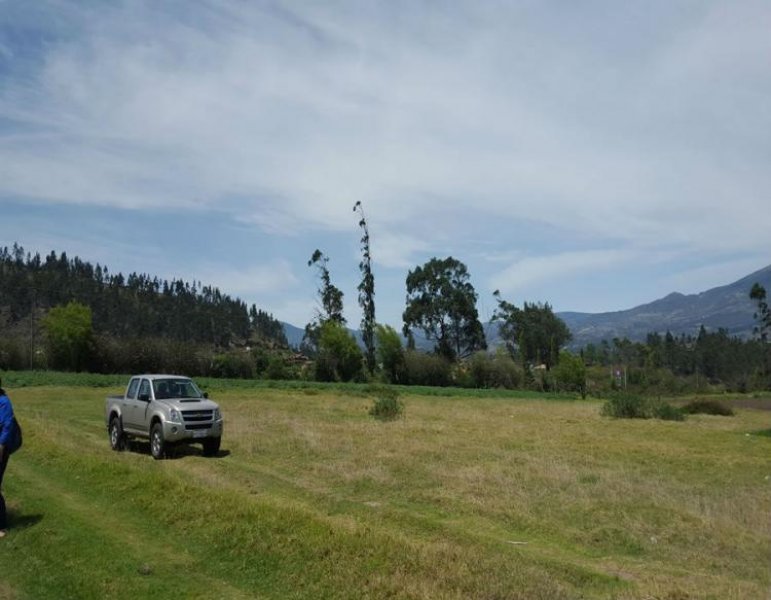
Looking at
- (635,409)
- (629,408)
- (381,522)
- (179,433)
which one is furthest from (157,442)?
(635,409)

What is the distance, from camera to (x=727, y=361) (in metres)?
154

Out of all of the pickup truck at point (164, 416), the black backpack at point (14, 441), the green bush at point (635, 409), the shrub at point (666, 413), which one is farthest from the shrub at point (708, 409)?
the black backpack at point (14, 441)

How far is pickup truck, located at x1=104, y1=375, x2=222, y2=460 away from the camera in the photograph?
1911cm

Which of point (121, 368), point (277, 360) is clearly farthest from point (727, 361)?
point (121, 368)

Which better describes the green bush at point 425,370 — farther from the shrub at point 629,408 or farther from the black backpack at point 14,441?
the black backpack at point 14,441

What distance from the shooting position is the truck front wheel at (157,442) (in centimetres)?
1909

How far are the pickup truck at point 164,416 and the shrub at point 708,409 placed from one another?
43925 millimetres

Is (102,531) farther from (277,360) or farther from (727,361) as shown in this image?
(727,361)

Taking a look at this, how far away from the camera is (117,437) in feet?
69.5

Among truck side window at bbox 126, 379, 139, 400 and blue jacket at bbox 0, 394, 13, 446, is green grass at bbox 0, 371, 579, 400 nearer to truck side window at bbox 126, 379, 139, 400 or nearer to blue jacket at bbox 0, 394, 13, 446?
truck side window at bbox 126, 379, 139, 400

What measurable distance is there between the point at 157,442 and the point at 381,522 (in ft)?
33.4

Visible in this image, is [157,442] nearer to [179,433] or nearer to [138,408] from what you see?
[179,433]

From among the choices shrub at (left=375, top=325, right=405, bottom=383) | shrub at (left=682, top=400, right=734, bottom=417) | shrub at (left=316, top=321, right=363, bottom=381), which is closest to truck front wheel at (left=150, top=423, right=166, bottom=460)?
shrub at (left=682, top=400, right=734, bottom=417)

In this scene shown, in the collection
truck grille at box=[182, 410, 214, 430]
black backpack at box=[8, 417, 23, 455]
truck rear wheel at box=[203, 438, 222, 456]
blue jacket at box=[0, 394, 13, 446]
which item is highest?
blue jacket at box=[0, 394, 13, 446]
